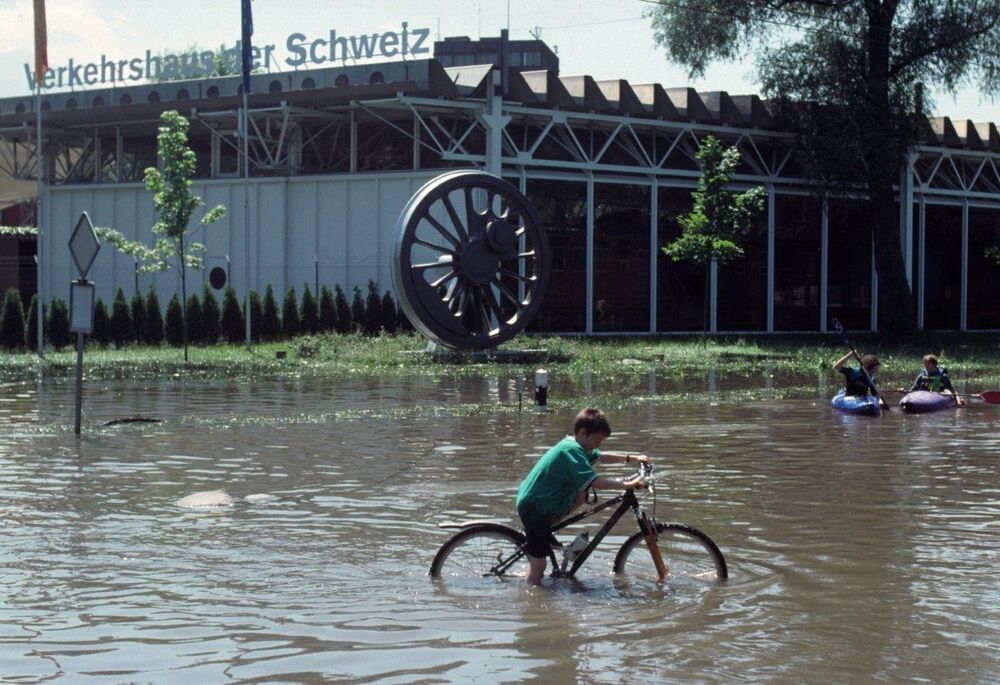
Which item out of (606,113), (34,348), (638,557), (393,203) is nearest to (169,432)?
(638,557)

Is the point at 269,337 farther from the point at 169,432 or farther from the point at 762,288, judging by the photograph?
the point at 169,432

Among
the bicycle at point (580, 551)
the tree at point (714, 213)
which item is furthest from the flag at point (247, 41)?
the bicycle at point (580, 551)

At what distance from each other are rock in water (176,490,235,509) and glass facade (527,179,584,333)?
32111 millimetres

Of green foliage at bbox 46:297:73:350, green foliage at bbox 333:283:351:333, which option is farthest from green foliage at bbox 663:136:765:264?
green foliage at bbox 46:297:73:350

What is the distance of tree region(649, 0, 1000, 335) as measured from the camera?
42.5m

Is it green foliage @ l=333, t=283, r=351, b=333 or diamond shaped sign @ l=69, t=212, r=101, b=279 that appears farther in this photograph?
green foliage @ l=333, t=283, r=351, b=333

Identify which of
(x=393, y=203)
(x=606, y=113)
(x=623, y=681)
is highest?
(x=606, y=113)

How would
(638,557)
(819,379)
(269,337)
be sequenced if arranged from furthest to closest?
(269,337), (819,379), (638,557)

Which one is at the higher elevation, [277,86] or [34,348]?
[277,86]

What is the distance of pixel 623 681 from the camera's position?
712 cm

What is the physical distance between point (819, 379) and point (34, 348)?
20.1 m

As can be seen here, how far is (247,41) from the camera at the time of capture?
37.8 m

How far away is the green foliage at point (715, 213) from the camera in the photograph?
40.7 meters

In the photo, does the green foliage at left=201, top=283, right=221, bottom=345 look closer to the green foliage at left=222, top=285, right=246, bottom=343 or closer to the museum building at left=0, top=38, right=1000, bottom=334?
the green foliage at left=222, top=285, right=246, bottom=343
